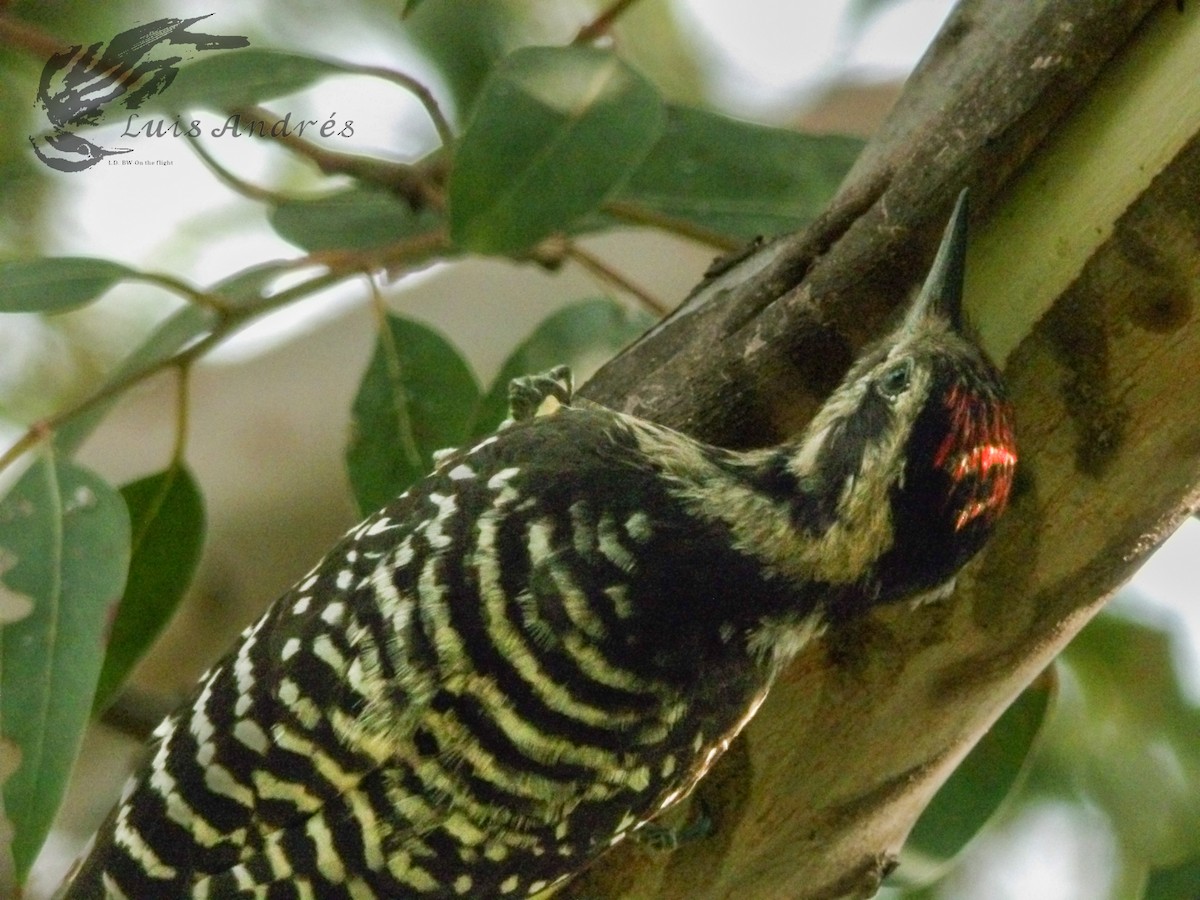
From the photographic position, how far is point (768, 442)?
1.66 m

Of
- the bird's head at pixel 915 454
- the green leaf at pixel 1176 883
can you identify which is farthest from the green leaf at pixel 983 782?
the bird's head at pixel 915 454

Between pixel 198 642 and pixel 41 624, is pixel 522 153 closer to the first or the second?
pixel 41 624

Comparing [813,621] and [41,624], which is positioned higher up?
[813,621]

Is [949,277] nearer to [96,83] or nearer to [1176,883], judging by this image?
[1176,883]

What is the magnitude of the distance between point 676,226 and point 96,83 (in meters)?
0.78

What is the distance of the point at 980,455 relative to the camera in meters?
1.39

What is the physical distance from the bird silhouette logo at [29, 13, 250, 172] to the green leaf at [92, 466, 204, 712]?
455mm

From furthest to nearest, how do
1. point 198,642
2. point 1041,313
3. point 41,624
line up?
1. point 198,642
2. point 41,624
3. point 1041,313

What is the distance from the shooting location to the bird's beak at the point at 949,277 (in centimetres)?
140

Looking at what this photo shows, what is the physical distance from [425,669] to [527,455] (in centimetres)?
28

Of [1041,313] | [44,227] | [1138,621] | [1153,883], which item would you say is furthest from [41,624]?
[44,227]

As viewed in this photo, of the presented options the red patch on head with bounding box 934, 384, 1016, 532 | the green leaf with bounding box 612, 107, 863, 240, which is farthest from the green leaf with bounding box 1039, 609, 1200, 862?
the red patch on head with bounding box 934, 384, 1016, 532

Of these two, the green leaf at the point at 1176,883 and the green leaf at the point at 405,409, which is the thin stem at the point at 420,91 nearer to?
the green leaf at the point at 405,409

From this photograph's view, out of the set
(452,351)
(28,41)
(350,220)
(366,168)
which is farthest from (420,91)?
(28,41)
